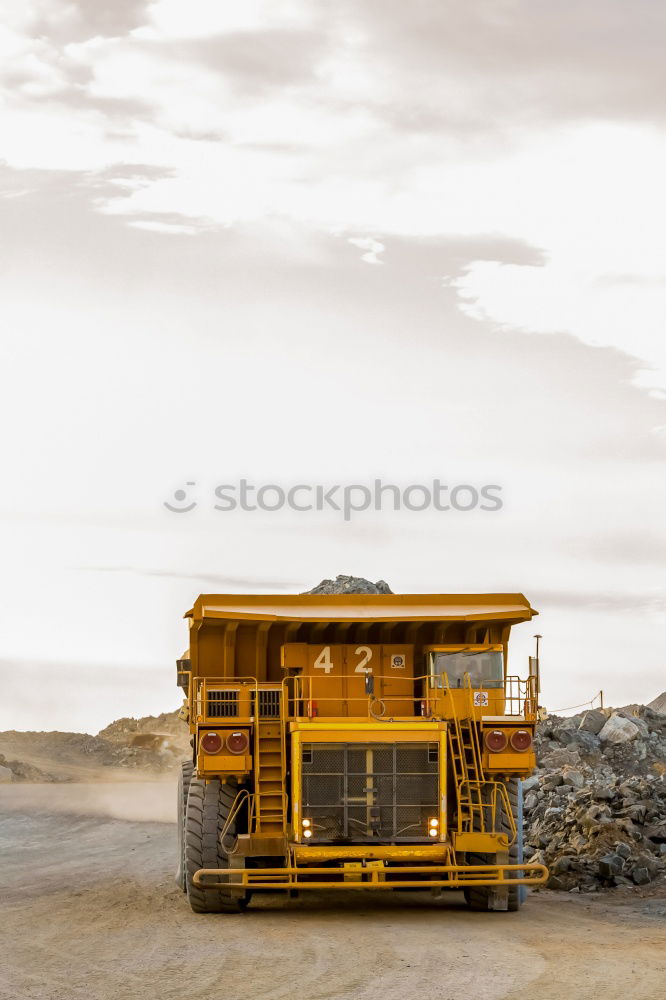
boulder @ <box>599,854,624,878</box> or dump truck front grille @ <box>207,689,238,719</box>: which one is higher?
dump truck front grille @ <box>207,689,238,719</box>

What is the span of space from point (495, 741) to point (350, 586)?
20.0 m

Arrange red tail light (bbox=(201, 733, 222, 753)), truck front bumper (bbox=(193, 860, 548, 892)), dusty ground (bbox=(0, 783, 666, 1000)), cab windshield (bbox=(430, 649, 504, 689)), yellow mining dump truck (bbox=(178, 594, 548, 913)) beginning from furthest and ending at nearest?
cab windshield (bbox=(430, 649, 504, 689)), red tail light (bbox=(201, 733, 222, 753)), yellow mining dump truck (bbox=(178, 594, 548, 913)), truck front bumper (bbox=(193, 860, 548, 892)), dusty ground (bbox=(0, 783, 666, 1000))

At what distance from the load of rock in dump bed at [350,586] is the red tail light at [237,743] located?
19.8 m

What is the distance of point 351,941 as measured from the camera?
1561 centimetres

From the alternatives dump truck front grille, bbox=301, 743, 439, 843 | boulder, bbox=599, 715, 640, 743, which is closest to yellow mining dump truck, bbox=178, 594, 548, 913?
dump truck front grille, bbox=301, 743, 439, 843

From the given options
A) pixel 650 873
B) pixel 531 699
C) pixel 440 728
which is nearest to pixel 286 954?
pixel 440 728

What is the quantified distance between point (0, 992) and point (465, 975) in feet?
14.5

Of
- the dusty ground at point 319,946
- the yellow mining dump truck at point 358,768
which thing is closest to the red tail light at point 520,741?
the yellow mining dump truck at point 358,768

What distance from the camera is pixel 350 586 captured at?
38.7 meters

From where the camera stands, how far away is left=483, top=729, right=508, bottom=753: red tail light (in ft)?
61.5

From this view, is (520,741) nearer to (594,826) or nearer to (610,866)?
(610,866)

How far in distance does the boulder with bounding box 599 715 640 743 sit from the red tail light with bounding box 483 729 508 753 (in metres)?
16.5

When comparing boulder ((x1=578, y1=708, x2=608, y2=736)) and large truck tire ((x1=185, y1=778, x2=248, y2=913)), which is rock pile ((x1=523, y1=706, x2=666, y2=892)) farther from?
large truck tire ((x1=185, y1=778, x2=248, y2=913))

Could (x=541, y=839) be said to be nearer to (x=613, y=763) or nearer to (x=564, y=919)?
(x=564, y=919)
